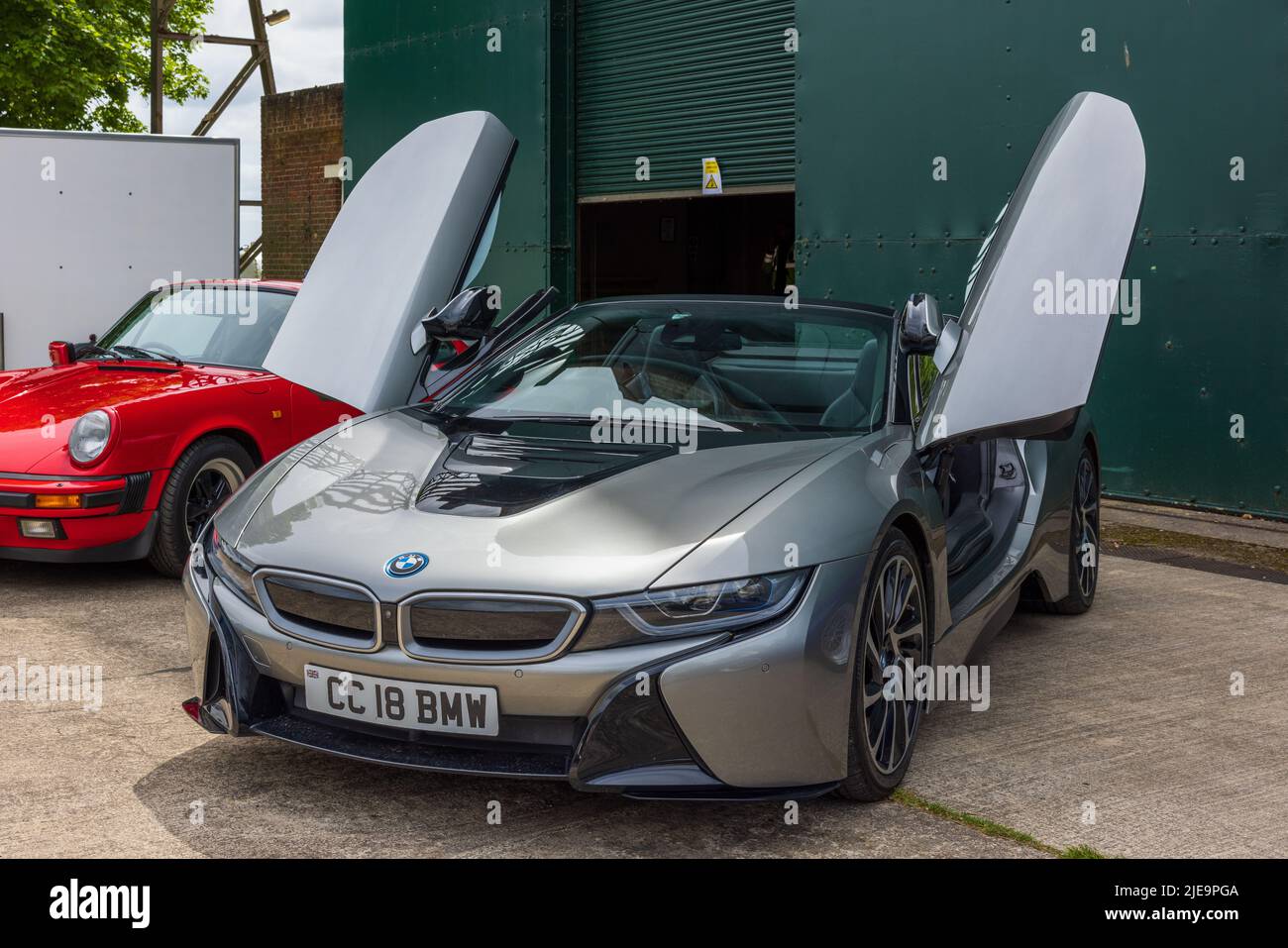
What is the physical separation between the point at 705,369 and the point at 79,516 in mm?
3115

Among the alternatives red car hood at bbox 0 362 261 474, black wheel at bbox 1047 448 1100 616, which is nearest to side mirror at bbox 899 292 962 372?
black wheel at bbox 1047 448 1100 616

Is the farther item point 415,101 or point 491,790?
point 415,101

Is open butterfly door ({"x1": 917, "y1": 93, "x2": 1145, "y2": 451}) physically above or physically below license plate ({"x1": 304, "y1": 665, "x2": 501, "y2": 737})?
above

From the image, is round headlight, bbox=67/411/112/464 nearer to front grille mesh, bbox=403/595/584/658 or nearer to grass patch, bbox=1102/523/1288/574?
front grille mesh, bbox=403/595/584/658

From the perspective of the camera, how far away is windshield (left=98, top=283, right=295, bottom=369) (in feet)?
24.1

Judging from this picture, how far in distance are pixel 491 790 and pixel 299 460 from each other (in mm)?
1125

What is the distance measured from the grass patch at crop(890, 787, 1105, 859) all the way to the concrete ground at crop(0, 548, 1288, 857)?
32 millimetres

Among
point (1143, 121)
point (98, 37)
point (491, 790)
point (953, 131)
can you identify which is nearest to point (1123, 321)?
point (1143, 121)

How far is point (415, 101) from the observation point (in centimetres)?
1519

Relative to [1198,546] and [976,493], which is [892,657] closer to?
[976,493]

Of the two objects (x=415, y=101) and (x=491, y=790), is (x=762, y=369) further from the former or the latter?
(x=415, y=101)
